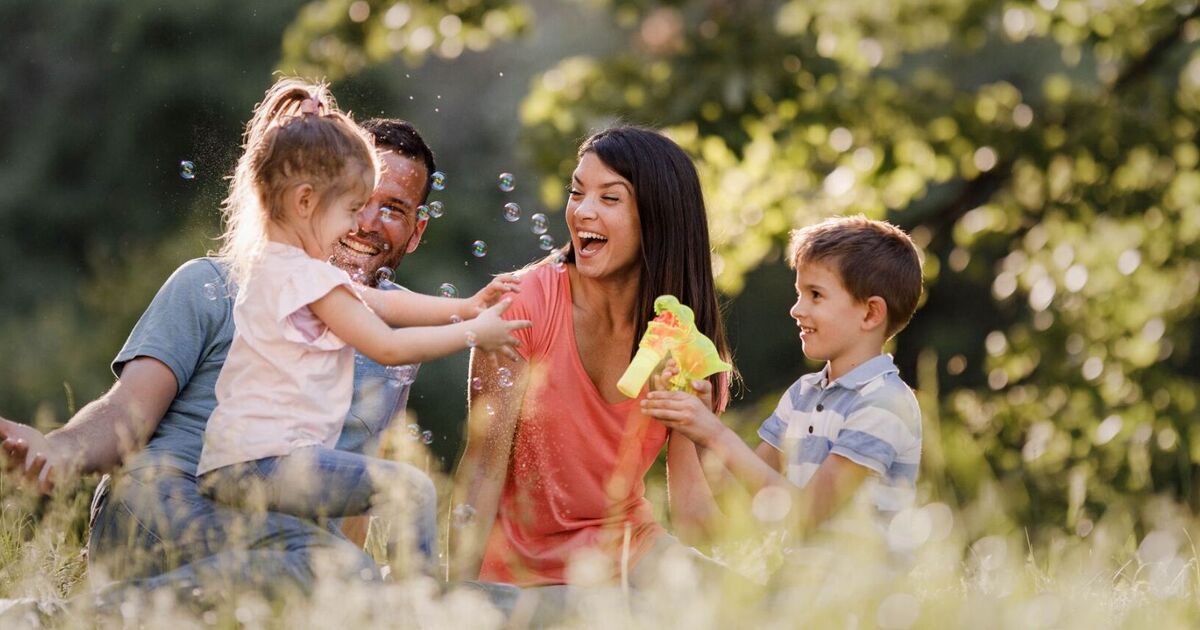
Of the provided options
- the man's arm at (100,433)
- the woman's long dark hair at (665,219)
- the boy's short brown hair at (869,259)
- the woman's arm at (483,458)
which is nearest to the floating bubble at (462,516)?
the woman's arm at (483,458)

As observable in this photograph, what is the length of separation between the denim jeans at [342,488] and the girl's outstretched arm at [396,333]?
223 millimetres

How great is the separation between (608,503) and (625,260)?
0.59 meters

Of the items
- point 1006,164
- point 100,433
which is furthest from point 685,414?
point 1006,164

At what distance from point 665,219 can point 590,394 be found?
452mm

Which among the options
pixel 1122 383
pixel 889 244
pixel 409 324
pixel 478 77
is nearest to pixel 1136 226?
pixel 1122 383

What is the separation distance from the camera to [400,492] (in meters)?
2.79

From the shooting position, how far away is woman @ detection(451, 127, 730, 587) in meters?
3.60

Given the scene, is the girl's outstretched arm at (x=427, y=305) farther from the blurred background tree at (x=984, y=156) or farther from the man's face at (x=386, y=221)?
the blurred background tree at (x=984, y=156)

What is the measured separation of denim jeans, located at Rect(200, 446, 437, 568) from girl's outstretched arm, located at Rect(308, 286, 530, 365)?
223 millimetres

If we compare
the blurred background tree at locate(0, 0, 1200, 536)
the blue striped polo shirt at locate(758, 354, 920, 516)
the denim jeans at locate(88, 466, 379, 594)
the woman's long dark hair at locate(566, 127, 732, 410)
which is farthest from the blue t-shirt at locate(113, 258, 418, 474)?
the blurred background tree at locate(0, 0, 1200, 536)

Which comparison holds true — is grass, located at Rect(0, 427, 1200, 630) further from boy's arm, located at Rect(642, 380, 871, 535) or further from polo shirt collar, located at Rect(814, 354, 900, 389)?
polo shirt collar, located at Rect(814, 354, 900, 389)

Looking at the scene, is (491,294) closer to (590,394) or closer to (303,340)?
(590,394)

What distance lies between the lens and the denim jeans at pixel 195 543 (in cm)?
285

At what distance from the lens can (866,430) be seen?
3.41 meters
